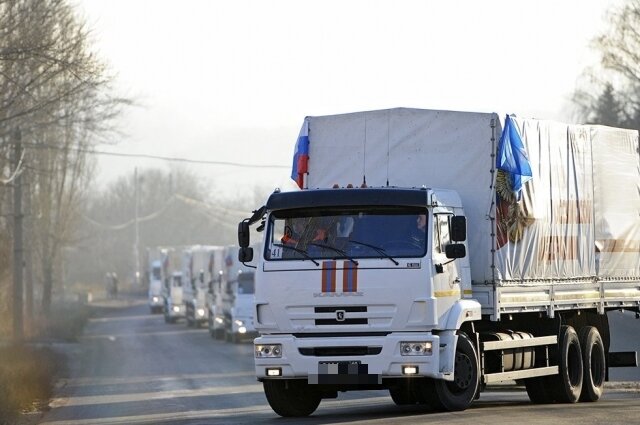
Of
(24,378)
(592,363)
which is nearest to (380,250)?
(592,363)

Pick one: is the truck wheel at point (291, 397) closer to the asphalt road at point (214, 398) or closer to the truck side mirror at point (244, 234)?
the asphalt road at point (214, 398)

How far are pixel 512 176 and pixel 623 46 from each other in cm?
3931

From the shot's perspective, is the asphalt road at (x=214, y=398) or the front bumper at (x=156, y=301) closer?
the asphalt road at (x=214, y=398)

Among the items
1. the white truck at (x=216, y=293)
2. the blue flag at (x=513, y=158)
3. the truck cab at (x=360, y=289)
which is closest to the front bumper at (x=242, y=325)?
the white truck at (x=216, y=293)

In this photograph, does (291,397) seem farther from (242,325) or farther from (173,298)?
A: (173,298)

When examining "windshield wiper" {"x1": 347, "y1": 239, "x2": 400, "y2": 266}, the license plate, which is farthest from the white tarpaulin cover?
the license plate

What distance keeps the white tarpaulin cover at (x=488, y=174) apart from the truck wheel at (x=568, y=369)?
2.93 ft

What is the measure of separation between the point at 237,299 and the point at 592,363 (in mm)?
27016

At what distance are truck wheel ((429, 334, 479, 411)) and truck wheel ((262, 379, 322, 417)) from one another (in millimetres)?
1799

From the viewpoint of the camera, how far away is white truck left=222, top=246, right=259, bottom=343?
4709 centimetres

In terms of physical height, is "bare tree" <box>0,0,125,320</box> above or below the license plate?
above

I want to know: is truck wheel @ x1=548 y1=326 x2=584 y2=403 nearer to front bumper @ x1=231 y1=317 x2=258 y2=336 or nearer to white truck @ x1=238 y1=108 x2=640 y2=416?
white truck @ x1=238 y1=108 x2=640 y2=416

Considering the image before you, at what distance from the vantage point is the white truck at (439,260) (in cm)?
1656

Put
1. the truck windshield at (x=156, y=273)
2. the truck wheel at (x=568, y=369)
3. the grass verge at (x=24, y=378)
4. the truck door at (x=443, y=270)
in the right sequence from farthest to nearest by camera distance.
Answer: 1. the truck windshield at (x=156, y=273)
2. the grass verge at (x=24, y=378)
3. the truck wheel at (x=568, y=369)
4. the truck door at (x=443, y=270)
